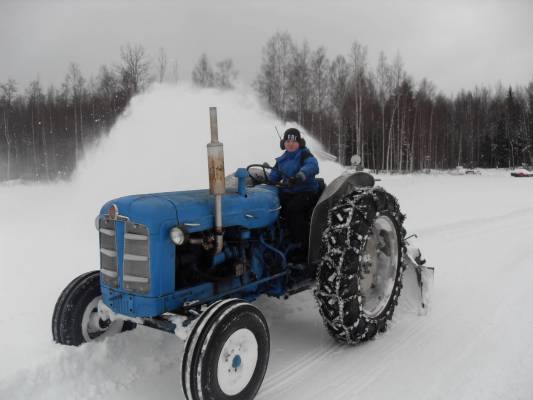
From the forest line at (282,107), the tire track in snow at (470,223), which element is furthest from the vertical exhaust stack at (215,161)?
the forest line at (282,107)

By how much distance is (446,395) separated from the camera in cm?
316

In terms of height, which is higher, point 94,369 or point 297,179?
point 297,179

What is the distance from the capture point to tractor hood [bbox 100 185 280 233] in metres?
3.06

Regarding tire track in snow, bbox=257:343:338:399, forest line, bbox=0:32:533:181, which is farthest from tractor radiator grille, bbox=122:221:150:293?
forest line, bbox=0:32:533:181

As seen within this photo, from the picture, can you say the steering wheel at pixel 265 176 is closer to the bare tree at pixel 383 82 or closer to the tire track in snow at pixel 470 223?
the tire track in snow at pixel 470 223

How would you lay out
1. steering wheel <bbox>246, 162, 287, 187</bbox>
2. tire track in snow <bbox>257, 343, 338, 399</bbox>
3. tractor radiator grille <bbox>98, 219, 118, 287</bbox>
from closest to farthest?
tractor radiator grille <bbox>98, 219, 118, 287</bbox> < tire track in snow <bbox>257, 343, 338, 399</bbox> < steering wheel <bbox>246, 162, 287, 187</bbox>

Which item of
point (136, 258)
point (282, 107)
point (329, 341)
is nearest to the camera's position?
point (136, 258)

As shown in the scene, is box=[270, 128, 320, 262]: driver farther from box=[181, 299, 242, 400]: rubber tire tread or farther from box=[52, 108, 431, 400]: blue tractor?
box=[181, 299, 242, 400]: rubber tire tread

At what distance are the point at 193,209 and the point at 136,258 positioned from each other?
0.54 metres

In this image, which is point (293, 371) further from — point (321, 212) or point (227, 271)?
point (321, 212)

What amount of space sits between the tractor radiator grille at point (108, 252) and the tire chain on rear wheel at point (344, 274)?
5.58 ft

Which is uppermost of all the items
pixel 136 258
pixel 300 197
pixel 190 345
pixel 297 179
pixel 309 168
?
pixel 309 168

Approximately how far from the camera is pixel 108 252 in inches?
129

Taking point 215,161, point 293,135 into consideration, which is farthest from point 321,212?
point 215,161
